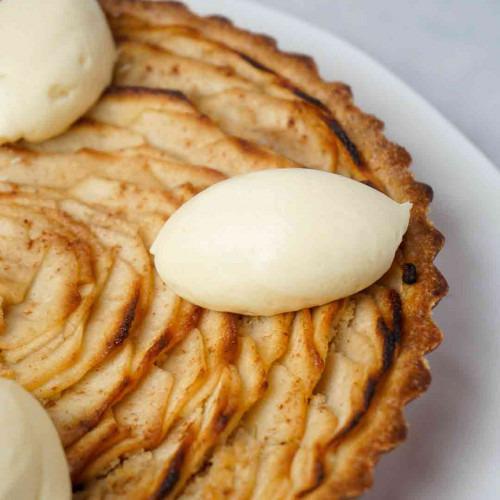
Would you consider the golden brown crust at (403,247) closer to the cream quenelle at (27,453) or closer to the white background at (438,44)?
the cream quenelle at (27,453)

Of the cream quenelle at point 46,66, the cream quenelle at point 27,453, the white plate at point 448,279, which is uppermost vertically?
the white plate at point 448,279

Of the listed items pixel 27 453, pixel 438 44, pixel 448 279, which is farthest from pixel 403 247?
pixel 438 44

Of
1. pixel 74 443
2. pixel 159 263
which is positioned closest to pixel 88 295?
pixel 159 263

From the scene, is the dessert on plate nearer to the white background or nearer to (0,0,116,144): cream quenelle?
(0,0,116,144): cream quenelle

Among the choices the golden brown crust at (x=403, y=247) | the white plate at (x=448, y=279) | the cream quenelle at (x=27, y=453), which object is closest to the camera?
the cream quenelle at (x=27, y=453)

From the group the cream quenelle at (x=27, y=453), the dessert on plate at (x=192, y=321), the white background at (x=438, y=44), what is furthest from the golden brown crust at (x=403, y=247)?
the white background at (x=438, y=44)

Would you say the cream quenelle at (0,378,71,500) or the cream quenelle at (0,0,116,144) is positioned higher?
the cream quenelle at (0,0,116,144)

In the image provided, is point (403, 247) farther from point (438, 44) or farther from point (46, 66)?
point (438, 44)

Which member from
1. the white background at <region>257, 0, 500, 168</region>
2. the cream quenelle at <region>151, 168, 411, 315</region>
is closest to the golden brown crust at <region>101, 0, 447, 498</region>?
the cream quenelle at <region>151, 168, 411, 315</region>

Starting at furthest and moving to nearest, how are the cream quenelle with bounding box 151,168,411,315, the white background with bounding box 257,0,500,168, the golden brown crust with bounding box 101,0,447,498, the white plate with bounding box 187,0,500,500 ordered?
the white background with bounding box 257,0,500,168
the white plate with bounding box 187,0,500,500
the cream quenelle with bounding box 151,168,411,315
the golden brown crust with bounding box 101,0,447,498
